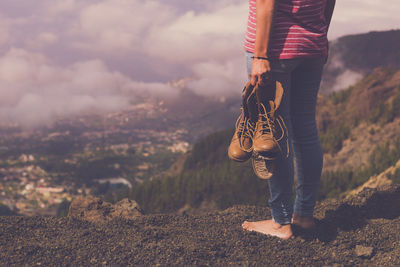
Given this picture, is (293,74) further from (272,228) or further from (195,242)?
(195,242)

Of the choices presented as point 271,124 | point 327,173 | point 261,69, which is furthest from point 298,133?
point 327,173

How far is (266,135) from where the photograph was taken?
12.3ft

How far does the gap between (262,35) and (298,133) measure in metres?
1.26

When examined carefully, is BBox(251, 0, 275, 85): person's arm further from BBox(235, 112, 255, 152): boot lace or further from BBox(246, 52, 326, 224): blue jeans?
BBox(235, 112, 255, 152): boot lace

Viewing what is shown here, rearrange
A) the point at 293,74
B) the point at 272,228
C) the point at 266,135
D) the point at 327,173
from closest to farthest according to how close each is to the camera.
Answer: the point at 266,135
the point at 293,74
the point at 272,228
the point at 327,173

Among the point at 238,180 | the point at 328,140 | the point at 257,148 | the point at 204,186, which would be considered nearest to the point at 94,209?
the point at 257,148

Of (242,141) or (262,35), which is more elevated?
(262,35)

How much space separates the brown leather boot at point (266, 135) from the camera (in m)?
3.70

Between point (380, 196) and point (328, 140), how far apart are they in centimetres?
5558

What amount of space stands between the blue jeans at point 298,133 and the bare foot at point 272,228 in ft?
0.26

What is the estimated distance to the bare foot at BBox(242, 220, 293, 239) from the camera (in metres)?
4.37

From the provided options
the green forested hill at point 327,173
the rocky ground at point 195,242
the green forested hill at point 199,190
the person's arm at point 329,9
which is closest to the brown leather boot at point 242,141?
the rocky ground at point 195,242

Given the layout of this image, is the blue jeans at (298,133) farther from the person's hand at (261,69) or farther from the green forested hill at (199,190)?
the green forested hill at (199,190)

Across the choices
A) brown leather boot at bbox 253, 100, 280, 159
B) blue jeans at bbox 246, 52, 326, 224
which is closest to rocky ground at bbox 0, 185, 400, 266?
blue jeans at bbox 246, 52, 326, 224
